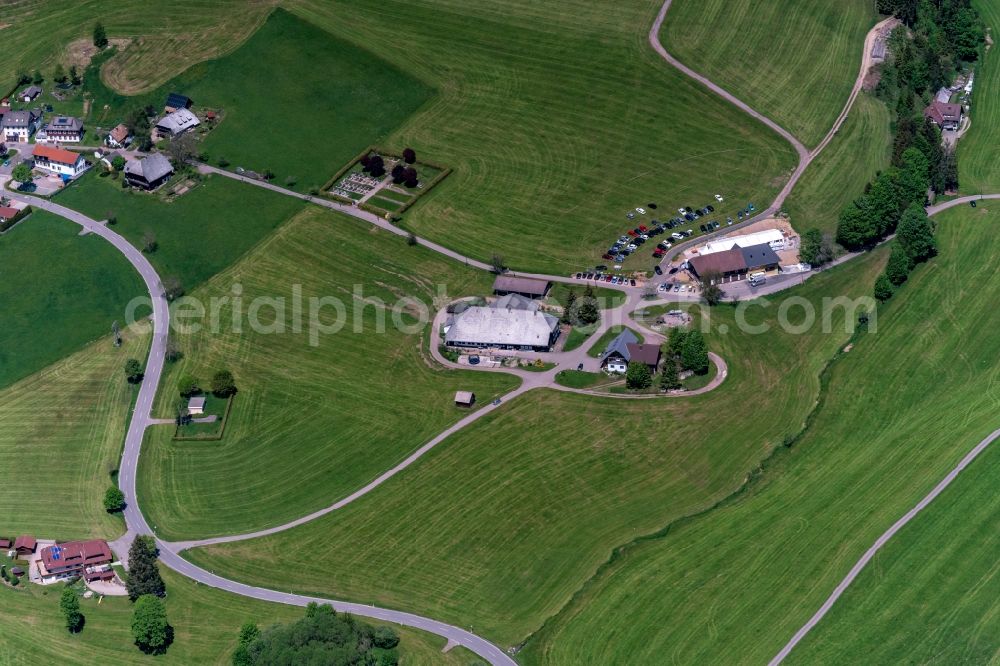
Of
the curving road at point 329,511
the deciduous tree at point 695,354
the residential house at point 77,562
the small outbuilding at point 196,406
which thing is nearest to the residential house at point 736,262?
the curving road at point 329,511

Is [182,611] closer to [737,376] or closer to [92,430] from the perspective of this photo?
[92,430]

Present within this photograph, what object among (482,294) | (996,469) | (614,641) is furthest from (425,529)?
(996,469)

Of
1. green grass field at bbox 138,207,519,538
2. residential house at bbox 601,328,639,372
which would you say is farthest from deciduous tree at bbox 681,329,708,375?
green grass field at bbox 138,207,519,538

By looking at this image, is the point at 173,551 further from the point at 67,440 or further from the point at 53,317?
the point at 53,317

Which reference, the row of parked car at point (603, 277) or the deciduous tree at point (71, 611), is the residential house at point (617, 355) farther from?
the deciduous tree at point (71, 611)

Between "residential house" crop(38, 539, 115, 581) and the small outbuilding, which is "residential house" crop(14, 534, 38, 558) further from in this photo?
the small outbuilding

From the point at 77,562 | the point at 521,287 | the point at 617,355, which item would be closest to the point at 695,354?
the point at 617,355
